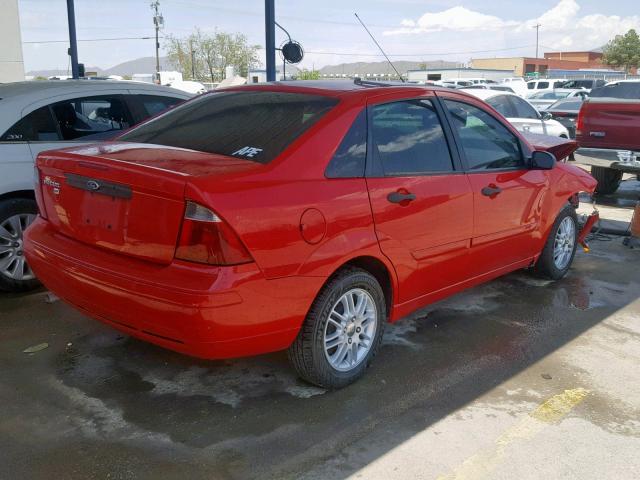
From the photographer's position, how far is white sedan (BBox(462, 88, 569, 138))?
1090 centimetres

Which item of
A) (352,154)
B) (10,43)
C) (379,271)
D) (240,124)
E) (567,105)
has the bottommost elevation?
(379,271)

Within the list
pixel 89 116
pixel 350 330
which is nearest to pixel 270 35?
pixel 89 116

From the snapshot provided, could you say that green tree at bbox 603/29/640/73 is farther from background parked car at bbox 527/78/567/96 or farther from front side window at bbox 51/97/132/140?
front side window at bbox 51/97/132/140

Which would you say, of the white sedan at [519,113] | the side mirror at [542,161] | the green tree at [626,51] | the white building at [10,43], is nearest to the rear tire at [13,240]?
the side mirror at [542,161]

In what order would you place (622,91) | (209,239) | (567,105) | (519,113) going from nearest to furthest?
(209,239), (622,91), (519,113), (567,105)

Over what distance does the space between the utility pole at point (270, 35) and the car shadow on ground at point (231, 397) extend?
4.94 meters

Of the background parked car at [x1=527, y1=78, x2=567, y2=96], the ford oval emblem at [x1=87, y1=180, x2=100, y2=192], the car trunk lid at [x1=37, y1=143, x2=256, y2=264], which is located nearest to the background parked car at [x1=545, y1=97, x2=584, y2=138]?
the car trunk lid at [x1=37, y1=143, x2=256, y2=264]

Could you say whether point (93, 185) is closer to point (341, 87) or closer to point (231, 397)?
point (231, 397)

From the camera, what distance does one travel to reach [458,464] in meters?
2.91

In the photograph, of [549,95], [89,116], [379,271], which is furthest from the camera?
[549,95]

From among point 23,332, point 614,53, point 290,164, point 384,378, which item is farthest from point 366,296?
point 614,53

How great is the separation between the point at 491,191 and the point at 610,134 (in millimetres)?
5568

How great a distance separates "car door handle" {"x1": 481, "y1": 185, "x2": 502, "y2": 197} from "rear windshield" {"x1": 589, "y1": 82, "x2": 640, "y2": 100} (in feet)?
21.4

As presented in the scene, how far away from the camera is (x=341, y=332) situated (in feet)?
11.5
